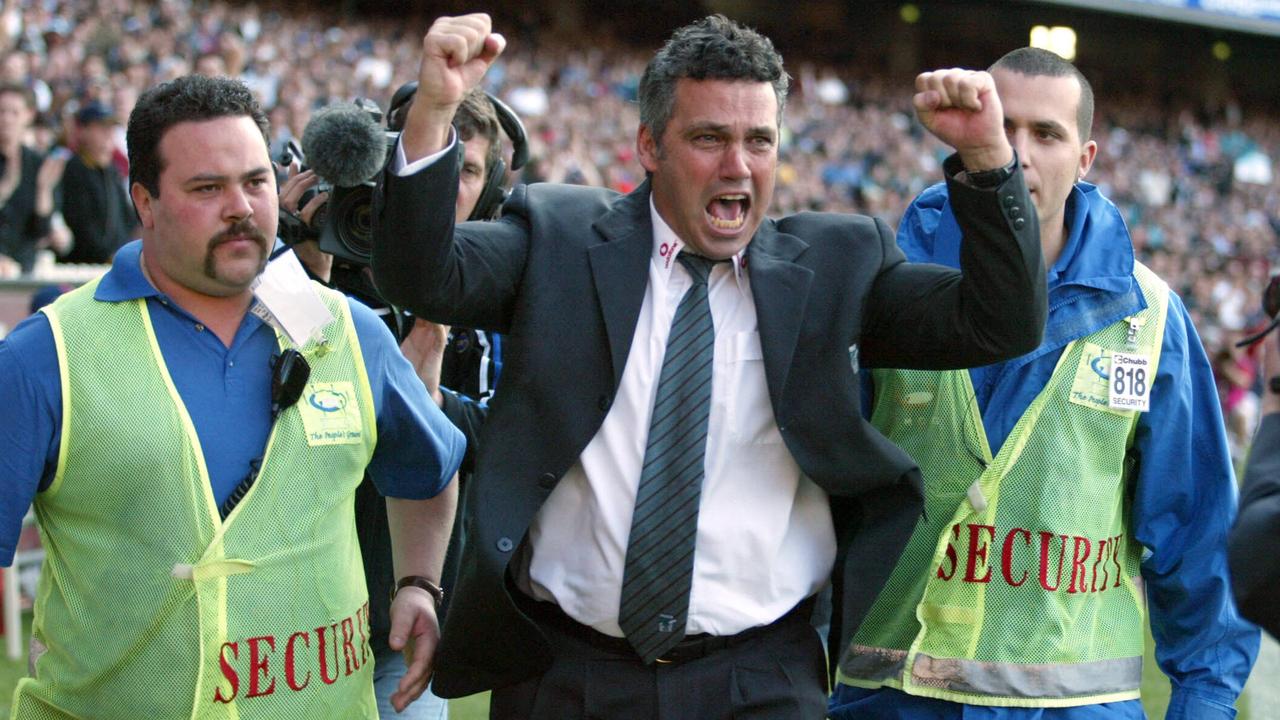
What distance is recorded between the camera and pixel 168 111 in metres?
2.85

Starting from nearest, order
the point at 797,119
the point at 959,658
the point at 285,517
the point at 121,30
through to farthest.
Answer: the point at 285,517 → the point at 959,658 → the point at 121,30 → the point at 797,119

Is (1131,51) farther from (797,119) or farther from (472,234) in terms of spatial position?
(472,234)

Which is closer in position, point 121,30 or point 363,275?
point 363,275

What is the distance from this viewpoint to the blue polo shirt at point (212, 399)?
8.55 ft

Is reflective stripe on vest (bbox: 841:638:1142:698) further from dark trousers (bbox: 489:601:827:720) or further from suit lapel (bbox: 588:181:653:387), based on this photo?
suit lapel (bbox: 588:181:653:387)

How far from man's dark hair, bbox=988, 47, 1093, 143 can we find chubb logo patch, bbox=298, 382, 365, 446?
1.50 metres

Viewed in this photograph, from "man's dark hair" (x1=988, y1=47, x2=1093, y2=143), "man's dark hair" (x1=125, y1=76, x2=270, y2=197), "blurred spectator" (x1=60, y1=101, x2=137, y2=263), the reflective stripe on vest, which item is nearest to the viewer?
"man's dark hair" (x1=125, y1=76, x2=270, y2=197)

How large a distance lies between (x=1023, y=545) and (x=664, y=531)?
0.81 meters

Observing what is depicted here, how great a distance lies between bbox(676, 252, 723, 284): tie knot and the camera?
286 centimetres

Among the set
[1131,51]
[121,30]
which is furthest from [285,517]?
[1131,51]

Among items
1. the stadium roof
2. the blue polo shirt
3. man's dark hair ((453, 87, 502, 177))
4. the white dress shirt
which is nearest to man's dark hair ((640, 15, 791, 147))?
the white dress shirt

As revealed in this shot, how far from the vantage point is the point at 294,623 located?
108 inches

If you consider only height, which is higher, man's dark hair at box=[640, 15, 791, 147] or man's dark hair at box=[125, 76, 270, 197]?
→ man's dark hair at box=[640, 15, 791, 147]

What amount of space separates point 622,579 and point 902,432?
0.77m
